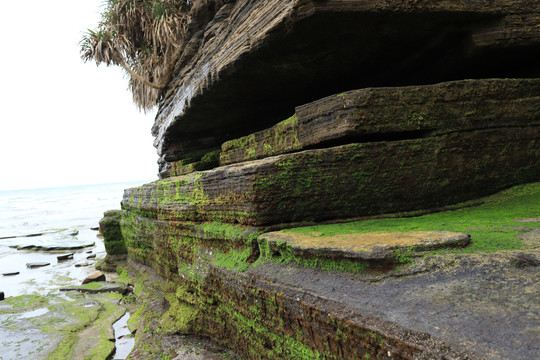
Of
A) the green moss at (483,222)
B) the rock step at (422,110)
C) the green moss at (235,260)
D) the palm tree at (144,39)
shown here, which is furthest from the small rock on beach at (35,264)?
the rock step at (422,110)

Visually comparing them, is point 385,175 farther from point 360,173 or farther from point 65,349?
point 65,349

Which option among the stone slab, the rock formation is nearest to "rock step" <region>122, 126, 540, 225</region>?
the rock formation

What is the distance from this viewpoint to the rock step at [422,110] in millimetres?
3330

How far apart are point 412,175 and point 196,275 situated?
3.10 meters

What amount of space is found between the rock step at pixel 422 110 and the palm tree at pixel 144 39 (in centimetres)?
678

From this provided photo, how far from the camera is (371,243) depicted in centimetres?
239

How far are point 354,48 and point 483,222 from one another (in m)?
2.57

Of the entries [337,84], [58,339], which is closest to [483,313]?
[337,84]

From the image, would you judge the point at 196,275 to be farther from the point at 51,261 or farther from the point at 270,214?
the point at 51,261

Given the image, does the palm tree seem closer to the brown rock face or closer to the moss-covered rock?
the brown rock face

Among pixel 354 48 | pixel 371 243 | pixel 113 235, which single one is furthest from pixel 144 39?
pixel 371 243

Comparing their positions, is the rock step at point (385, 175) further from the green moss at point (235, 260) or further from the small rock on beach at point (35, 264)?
the small rock on beach at point (35, 264)

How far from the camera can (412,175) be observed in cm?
343

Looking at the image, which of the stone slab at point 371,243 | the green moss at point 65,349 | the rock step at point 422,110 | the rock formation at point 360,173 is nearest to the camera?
the rock formation at point 360,173
